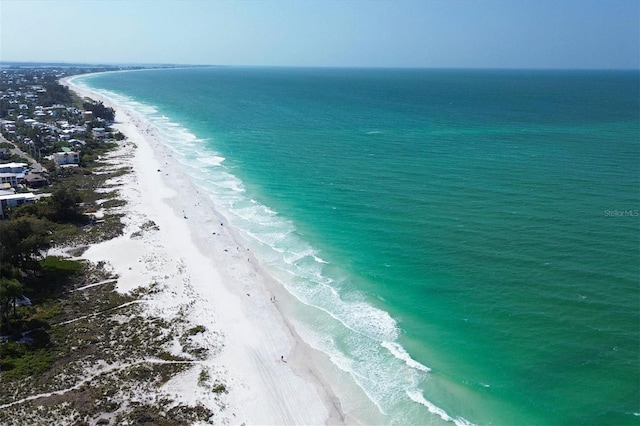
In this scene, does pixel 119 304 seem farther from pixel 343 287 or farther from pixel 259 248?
pixel 343 287

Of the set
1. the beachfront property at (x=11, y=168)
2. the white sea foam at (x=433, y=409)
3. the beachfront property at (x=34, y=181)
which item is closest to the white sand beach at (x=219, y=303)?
the white sea foam at (x=433, y=409)

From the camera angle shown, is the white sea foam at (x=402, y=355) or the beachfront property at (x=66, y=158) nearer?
the white sea foam at (x=402, y=355)

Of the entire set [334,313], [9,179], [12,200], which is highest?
[9,179]

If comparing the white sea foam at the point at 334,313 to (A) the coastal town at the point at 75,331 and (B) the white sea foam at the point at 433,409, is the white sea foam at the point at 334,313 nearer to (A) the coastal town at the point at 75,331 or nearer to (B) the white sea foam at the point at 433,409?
(B) the white sea foam at the point at 433,409

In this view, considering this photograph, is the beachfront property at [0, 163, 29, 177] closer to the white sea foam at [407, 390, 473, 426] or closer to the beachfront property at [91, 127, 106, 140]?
the beachfront property at [91, 127, 106, 140]

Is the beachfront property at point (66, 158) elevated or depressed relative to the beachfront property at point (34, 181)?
elevated

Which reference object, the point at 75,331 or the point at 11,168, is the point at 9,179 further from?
the point at 75,331

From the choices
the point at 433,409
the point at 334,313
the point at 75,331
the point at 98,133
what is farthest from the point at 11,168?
the point at 433,409
